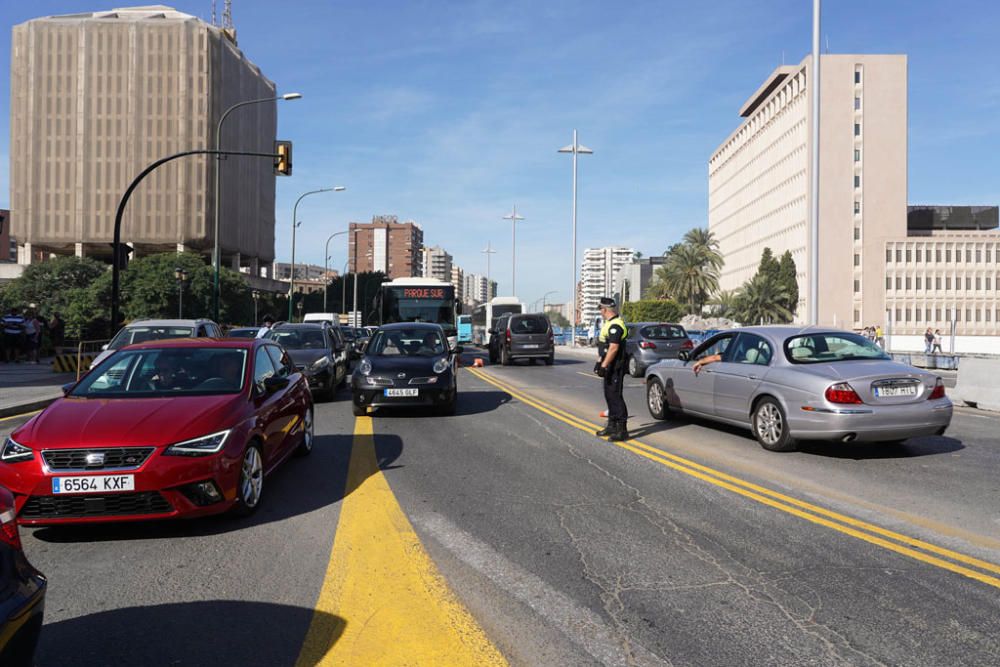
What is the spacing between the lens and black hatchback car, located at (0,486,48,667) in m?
2.38

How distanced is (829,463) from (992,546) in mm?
3065

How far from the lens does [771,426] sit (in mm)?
8531

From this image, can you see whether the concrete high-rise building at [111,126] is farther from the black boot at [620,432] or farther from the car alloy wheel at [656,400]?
the black boot at [620,432]

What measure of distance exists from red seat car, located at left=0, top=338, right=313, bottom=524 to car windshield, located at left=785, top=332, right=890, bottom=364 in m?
5.97

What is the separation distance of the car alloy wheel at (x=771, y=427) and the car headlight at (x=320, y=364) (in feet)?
28.7

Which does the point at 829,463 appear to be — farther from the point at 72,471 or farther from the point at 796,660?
the point at 72,471

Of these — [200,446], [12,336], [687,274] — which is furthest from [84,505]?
[687,274]

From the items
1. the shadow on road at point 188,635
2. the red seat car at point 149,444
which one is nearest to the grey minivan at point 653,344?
the red seat car at point 149,444

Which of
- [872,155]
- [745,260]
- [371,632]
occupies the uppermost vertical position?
[872,155]

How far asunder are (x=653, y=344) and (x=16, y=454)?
60.8 feet

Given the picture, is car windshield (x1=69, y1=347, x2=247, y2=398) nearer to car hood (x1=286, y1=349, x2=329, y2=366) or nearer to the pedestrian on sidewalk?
car hood (x1=286, y1=349, x2=329, y2=366)

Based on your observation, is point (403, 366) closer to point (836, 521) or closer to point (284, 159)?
point (836, 521)

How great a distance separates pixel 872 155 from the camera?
90.2m

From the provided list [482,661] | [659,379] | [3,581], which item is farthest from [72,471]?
[659,379]
